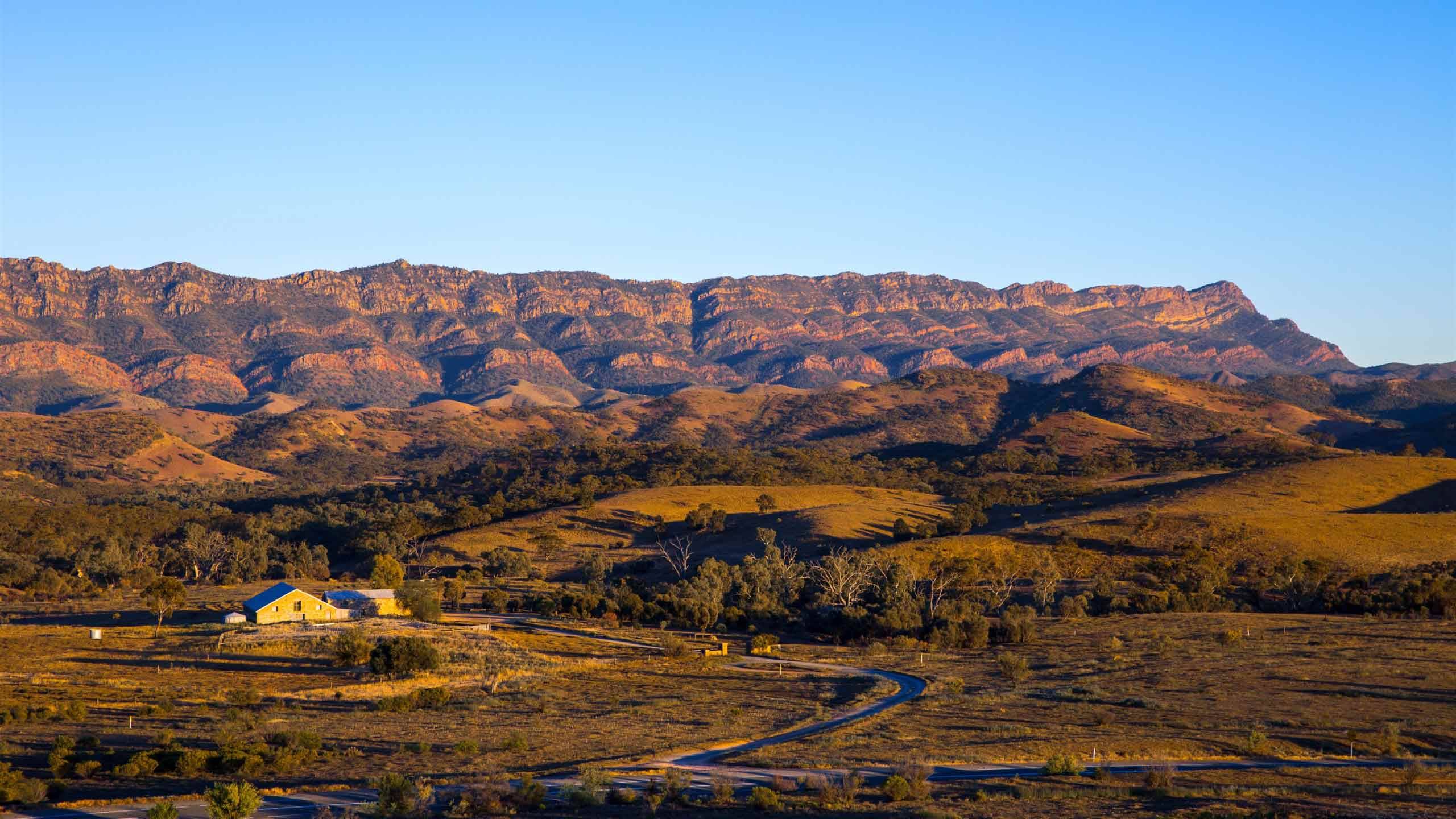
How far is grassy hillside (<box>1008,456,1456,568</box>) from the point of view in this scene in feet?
250

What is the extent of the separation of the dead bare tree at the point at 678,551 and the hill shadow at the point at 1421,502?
141 ft

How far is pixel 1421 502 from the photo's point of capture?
Answer: 325 feet

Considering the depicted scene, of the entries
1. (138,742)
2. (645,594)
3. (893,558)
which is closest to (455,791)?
(138,742)

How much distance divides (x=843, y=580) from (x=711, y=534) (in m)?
30.9

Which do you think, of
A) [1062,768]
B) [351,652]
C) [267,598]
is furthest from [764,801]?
[267,598]

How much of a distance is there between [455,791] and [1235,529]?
2492 inches

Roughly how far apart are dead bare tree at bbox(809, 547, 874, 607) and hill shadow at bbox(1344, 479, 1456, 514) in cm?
4097

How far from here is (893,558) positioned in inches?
2908

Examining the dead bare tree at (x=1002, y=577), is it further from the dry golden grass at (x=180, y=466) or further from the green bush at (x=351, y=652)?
the dry golden grass at (x=180, y=466)

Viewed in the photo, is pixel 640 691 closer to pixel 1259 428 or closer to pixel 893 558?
pixel 893 558

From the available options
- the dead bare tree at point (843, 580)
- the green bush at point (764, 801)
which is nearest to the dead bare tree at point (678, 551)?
the dead bare tree at point (843, 580)

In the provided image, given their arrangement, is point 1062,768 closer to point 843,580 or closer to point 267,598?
point 843,580

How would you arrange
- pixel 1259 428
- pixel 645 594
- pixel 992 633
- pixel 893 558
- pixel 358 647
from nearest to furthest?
pixel 358 647 < pixel 992 633 < pixel 645 594 < pixel 893 558 < pixel 1259 428

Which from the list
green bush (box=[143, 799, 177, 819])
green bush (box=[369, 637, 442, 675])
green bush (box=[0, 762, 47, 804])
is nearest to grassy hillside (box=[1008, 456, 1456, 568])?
green bush (box=[369, 637, 442, 675])
